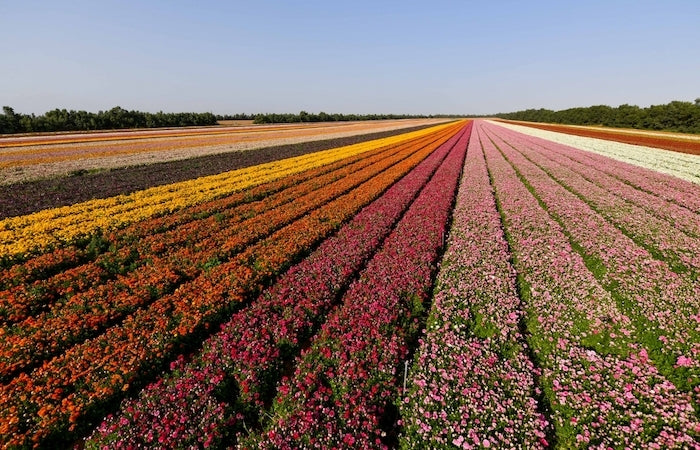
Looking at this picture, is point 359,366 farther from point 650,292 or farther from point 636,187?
point 636,187

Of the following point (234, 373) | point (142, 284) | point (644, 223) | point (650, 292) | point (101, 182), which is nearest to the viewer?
point (234, 373)

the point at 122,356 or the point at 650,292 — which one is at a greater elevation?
the point at 650,292

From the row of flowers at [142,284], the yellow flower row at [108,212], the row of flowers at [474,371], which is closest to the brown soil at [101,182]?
the yellow flower row at [108,212]

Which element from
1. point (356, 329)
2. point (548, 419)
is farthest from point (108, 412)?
point (548, 419)

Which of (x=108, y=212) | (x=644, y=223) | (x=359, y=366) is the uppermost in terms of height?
(x=108, y=212)

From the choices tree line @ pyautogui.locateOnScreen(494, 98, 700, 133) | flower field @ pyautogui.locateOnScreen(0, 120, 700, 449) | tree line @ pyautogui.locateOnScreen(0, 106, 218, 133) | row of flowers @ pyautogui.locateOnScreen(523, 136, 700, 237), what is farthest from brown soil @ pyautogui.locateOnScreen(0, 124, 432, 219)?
tree line @ pyautogui.locateOnScreen(494, 98, 700, 133)

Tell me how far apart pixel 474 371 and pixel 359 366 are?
2.57 meters

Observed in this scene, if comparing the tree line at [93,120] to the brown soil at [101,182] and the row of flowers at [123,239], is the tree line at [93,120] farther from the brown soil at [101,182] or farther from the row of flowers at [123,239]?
the row of flowers at [123,239]

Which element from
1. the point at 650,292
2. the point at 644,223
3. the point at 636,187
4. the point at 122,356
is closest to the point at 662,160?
the point at 636,187

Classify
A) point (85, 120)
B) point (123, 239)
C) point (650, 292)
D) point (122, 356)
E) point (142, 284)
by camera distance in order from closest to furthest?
1. point (122, 356)
2. point (650, 292)
3. point (142, 284)
4. point (123, 239)
5. point (85, 120)

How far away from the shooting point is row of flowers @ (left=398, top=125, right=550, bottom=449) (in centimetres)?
612

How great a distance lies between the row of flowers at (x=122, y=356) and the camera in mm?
6406

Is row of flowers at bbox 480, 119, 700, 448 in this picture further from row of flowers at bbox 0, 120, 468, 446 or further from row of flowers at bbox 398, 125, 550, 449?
row of flowers at bbox 0, 120, 468, 446

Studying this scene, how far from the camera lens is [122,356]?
7.89 m
